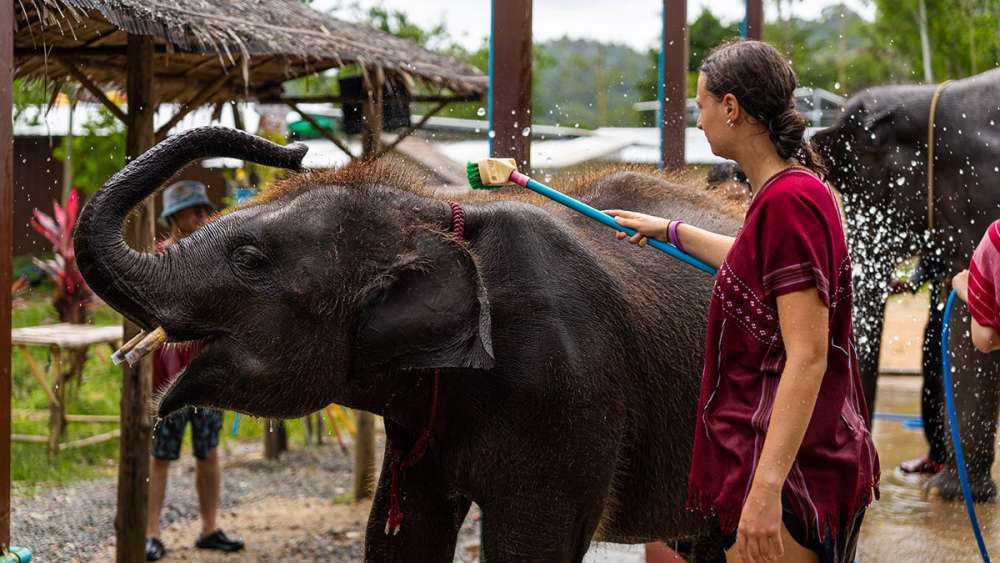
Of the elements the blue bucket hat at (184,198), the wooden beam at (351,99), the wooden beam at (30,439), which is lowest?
the wooden beam at (30,439)

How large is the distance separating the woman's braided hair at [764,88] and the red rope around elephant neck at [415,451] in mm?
643

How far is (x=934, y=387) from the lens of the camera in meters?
6.81

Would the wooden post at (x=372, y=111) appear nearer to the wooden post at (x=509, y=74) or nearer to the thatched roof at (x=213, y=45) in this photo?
the thatched roof at (x=213, y=45)

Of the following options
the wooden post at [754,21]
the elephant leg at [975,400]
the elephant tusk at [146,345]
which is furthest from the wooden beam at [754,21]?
the elephant tusk at [146,345]

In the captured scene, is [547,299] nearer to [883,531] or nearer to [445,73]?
[883,531]

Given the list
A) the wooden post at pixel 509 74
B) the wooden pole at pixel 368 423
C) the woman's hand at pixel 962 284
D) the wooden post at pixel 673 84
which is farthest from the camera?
the wooden pole at pixel 368 423

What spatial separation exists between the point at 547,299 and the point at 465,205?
30 centimetres

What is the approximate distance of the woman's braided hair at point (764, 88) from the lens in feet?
7.76

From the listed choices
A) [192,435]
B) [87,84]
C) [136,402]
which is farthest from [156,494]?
[87,84]

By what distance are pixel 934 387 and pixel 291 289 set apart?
517cm

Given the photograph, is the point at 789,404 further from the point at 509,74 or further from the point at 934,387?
the point at 934,387

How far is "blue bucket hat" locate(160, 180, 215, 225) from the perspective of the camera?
6117 mm

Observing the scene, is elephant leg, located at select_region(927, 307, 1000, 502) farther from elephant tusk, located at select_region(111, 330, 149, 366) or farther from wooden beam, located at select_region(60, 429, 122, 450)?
wooden beam, located at select_region(60, 429, 122, 450)

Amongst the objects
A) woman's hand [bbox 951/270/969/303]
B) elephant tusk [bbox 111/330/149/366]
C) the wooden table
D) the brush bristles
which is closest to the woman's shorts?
woman's hand [bbox 951/270/969/303]
